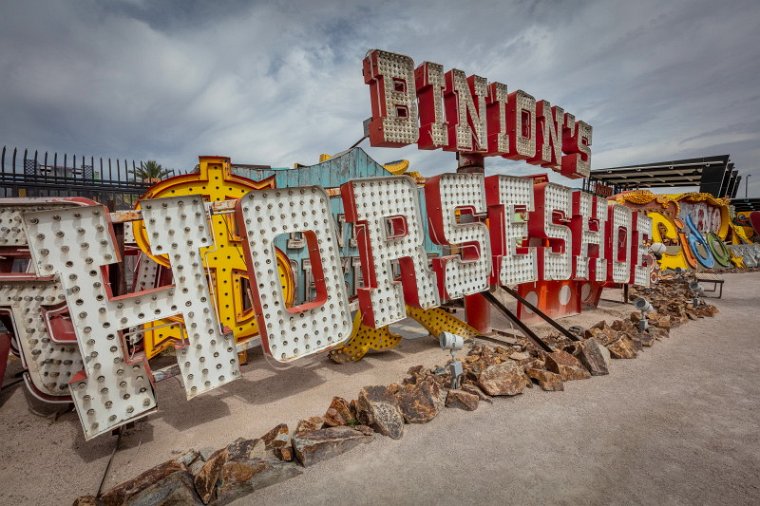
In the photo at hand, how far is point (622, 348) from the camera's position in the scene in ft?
20.4

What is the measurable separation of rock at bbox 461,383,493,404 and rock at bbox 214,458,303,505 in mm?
2397

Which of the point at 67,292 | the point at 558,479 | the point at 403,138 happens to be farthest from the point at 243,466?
the point at 403,138

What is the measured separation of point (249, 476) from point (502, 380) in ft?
10.9

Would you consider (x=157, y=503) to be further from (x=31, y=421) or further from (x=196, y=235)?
(x=31, y=421)

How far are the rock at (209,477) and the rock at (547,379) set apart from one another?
4.12m

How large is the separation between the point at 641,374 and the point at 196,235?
656 centimetres

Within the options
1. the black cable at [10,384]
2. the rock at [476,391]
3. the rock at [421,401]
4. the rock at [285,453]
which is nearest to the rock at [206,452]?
the rock at [285,453]

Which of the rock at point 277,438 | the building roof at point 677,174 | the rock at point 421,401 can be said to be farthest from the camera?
the building roof at point 677,174

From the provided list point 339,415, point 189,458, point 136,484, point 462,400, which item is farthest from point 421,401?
point 136,484

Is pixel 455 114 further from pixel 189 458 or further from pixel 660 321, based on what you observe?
pixel 189 458

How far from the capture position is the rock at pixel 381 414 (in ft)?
12.8

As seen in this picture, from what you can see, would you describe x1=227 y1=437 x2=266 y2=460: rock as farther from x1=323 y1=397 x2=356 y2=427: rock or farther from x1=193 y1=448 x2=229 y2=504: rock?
x1=323 y1=397 x2=356 y2=427: rock

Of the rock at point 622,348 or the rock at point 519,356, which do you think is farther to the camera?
the rock at point 622,348

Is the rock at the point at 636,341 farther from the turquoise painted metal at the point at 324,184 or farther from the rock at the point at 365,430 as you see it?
the turquoise painted metal at the point at 324,184
